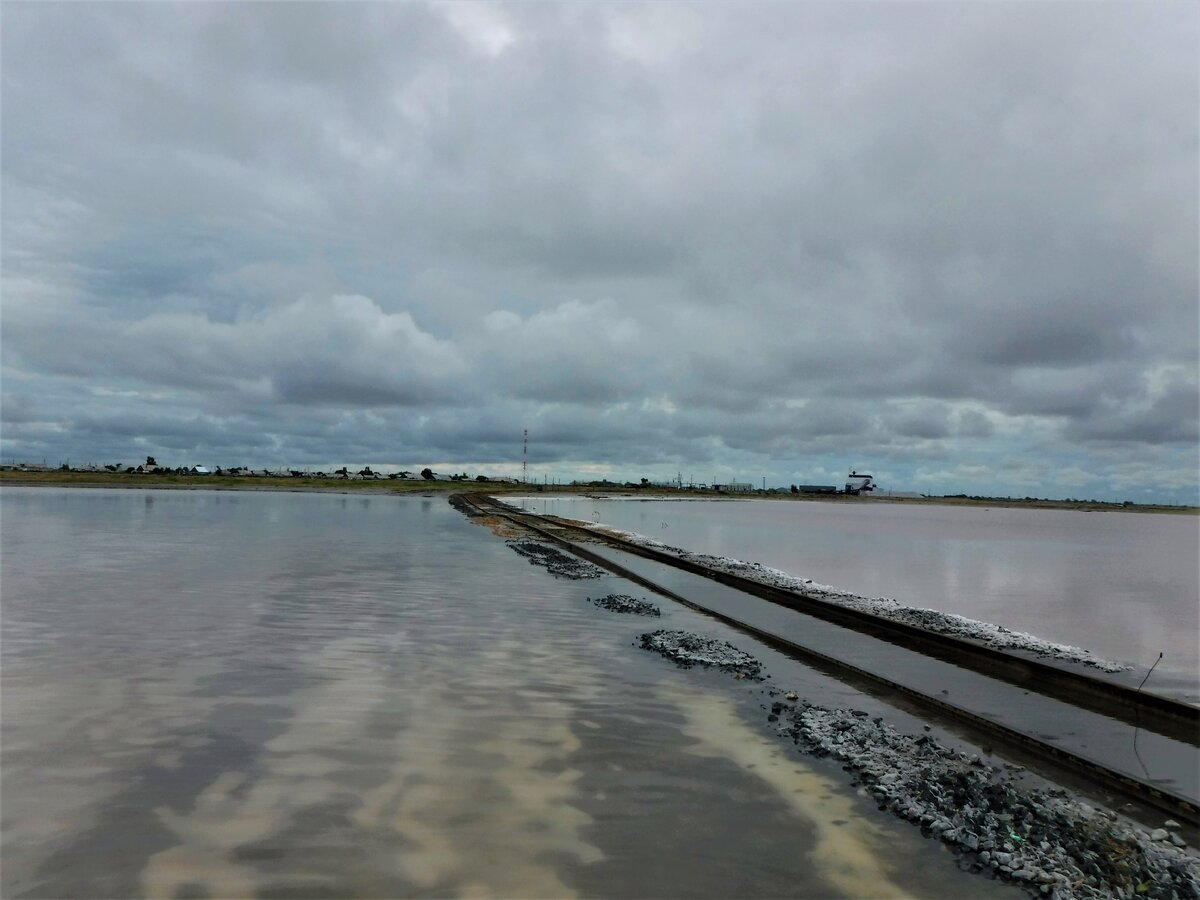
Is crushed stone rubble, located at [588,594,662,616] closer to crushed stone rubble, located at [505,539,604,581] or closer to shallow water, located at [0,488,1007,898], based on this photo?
shallow water, located at [0,488,1007,898]

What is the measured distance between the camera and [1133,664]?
80.4 feet

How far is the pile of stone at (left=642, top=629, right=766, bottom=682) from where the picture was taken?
63.2 ft

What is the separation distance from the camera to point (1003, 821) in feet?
33.1

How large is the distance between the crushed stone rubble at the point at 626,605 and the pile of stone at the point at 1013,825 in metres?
14.4

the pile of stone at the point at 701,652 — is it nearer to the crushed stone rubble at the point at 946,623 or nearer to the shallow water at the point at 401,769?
the shallow water at the point at 401,769

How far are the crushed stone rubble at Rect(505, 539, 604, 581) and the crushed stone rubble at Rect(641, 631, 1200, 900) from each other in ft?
80.3

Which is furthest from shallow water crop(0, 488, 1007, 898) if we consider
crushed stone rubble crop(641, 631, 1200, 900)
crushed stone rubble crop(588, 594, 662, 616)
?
crushed stone rubble crop(588, 594, 662, 616)

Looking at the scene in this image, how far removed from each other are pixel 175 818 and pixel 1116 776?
575 inches

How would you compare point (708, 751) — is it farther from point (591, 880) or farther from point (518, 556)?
point (518, 556)

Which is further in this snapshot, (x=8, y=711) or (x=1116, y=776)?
(x=8, y=711)

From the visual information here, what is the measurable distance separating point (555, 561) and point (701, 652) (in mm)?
23746

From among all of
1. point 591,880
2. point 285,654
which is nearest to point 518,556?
point 285,654

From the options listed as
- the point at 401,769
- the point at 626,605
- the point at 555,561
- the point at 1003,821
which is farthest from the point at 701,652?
the point at 555,561

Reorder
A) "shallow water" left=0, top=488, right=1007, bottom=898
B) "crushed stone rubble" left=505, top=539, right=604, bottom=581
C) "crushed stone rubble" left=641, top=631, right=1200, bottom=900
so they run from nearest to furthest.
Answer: "shallow water" left=0, top=488, right=1007, bottom=898, "crushed stone rubble" left=641, top=631, right=1200, bottom=900, "crushed stone rubble" left=505, top=539, right=604, bottom=581
